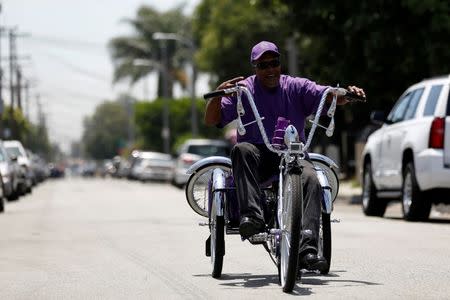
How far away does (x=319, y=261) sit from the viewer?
9000mm

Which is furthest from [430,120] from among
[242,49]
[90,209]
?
[242,49]

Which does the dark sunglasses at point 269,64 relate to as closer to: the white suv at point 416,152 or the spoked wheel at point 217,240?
the spoked wheel at point 217,240

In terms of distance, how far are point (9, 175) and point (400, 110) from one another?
1395 centimetres

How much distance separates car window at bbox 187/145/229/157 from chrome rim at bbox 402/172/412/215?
23.9 m

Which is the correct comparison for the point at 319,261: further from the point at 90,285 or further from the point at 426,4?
the point at 426,4

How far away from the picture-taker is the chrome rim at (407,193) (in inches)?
696

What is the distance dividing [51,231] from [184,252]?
4715 mm

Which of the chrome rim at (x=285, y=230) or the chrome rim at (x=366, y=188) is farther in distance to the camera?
the chrome rim at (x=366, y=188)

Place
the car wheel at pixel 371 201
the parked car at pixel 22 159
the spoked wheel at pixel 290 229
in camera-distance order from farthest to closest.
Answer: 1. the parked car at pixel 22 159
2. the car wheel at pixel 371 201
3. the spoked wheel at pixel 290 229

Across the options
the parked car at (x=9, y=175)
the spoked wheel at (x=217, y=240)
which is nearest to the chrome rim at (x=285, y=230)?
the spoked wheel at (x=217, y=240)

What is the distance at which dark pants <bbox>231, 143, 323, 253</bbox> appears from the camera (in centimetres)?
916

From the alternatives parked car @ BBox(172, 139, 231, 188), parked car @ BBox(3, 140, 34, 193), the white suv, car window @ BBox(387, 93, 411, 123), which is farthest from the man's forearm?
parked car @ BBox(172, 139, 231, 188)

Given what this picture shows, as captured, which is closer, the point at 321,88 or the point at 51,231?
the point at 321,88

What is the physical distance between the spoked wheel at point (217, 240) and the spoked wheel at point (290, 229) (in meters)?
0.73
